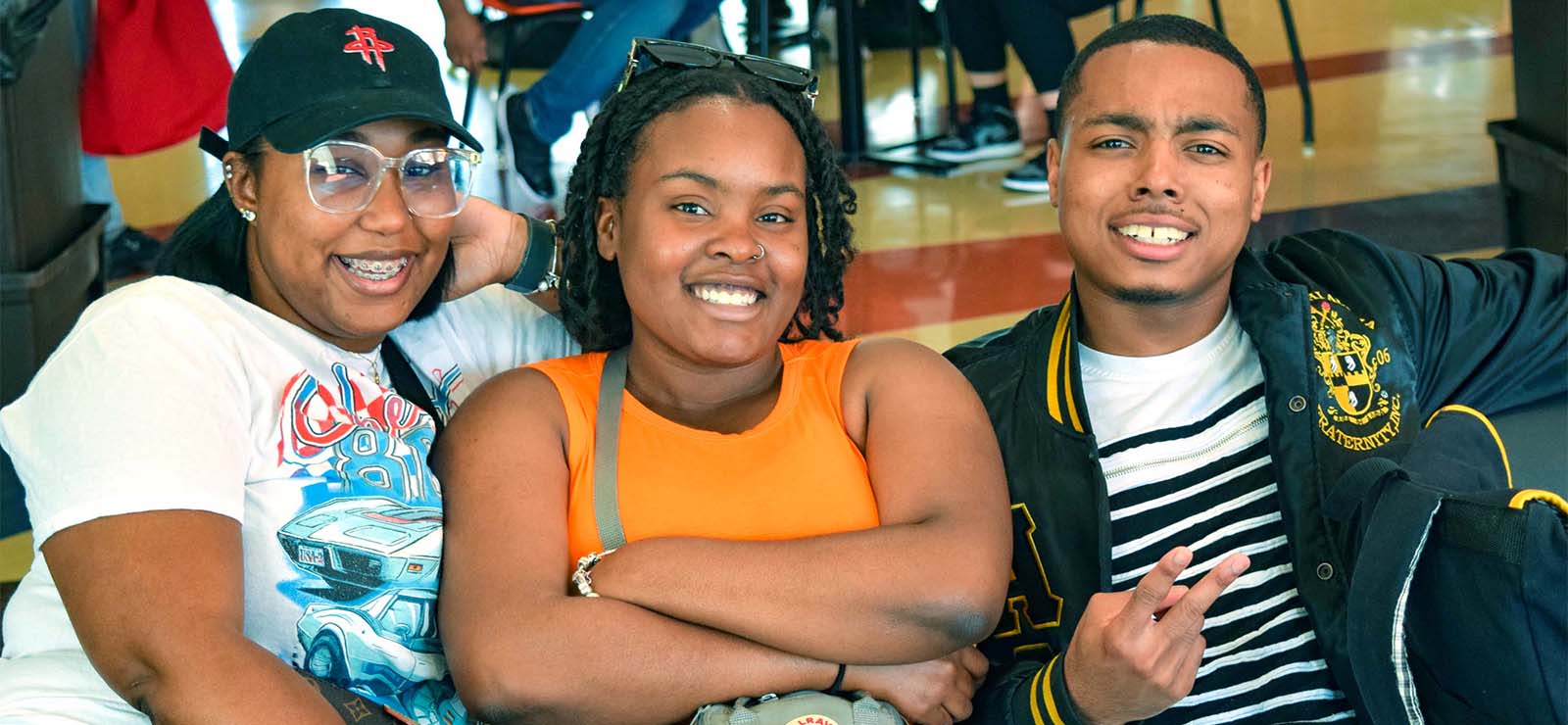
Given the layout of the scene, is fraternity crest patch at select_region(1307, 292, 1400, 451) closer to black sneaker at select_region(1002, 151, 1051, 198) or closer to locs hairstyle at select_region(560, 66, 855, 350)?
locs hairstyle at select_region(560, 66, 855, 350)

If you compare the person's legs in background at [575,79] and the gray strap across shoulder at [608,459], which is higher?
the gray strap across shoulder at [608,459]

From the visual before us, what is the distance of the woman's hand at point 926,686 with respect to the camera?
5.58ft

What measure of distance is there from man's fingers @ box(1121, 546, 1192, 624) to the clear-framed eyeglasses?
891 mm

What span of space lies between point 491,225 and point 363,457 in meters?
0.45

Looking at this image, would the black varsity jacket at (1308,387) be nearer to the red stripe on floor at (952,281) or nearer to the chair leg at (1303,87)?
the red stripe on floor at (952,281)

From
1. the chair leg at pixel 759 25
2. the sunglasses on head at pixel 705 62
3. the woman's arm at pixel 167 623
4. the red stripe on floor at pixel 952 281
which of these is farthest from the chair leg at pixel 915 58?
the woman's arm at pixel 167 623

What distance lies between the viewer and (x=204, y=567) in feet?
4.99

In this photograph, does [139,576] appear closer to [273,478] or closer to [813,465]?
[273,478]

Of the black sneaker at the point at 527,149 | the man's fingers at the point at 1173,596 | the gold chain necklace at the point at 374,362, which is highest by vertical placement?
the gold chain necklace at the point at 374,362

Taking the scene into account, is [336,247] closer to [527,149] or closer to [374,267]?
[374,267]

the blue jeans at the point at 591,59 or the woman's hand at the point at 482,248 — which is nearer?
the woman's hand at the point at 482,248

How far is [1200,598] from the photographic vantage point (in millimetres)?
1569

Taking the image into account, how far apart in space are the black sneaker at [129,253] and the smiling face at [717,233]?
294 cm

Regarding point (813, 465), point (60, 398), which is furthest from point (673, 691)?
point (60, 398)
